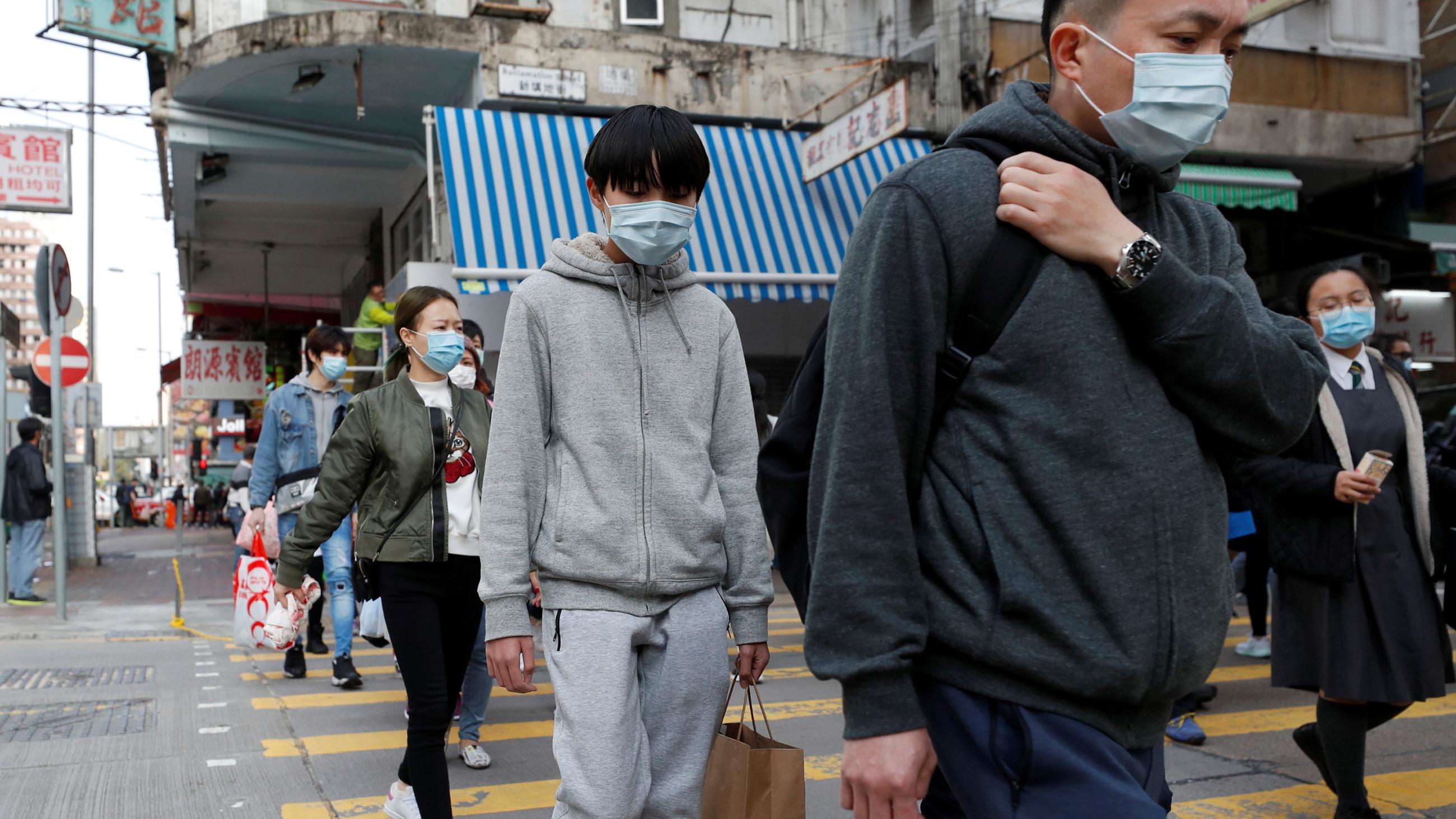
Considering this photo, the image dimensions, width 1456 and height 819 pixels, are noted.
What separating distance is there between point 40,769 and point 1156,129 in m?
5.44

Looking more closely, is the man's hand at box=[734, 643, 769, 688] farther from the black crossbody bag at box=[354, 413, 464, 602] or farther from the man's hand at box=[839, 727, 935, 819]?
→ the black crossbody bag at box=[354, 413, 464, 602]

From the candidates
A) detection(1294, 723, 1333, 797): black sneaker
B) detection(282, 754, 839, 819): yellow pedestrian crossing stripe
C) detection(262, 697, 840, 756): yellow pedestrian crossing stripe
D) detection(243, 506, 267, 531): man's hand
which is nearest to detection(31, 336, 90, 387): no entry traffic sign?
detection(243, 506, 267, 531): man's hand

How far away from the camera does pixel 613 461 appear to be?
109 inches

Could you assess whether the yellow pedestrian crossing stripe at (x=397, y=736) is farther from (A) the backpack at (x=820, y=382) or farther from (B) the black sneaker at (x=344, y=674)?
(A) the backpack at (x=820, y=382)

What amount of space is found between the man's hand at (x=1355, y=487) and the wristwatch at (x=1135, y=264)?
2.90 meters

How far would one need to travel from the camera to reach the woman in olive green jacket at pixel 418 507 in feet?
13.2

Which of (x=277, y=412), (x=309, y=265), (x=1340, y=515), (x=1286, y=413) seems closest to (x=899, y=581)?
(x=1286, y=413)

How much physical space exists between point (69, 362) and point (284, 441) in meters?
6.30

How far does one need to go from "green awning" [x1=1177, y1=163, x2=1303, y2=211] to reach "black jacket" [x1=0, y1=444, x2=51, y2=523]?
13.3 metres

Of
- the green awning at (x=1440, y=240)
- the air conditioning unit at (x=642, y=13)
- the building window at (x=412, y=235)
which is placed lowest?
the green awning at (x=1440, y=240)

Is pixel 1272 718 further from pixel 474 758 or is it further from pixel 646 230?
pixel 646 230

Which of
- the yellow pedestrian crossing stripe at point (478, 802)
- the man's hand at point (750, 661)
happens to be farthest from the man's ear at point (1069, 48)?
the yellow pedestrian crossing stripe at point (478, 802)

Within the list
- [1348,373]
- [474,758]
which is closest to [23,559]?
[474,758]

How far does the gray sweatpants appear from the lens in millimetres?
2594
